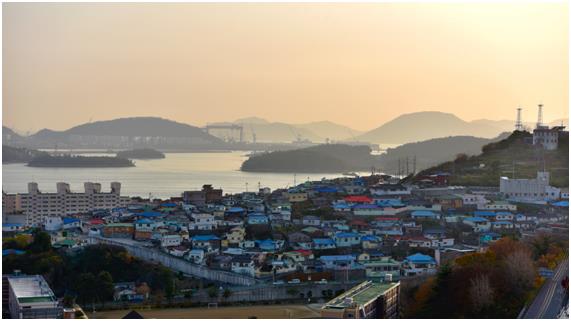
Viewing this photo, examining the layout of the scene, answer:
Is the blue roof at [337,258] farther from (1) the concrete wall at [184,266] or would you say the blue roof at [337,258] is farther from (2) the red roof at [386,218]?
(2) the red roof at [386,218]

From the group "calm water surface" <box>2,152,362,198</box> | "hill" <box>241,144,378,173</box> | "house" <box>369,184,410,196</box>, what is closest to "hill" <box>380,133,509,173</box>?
"hill" <box>241,144,378,173</box>

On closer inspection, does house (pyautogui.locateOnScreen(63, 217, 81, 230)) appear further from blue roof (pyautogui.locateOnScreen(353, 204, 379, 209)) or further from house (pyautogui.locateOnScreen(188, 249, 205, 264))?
blue roof (pyautogui.locateOnScreen(353, 204, 379, 209))

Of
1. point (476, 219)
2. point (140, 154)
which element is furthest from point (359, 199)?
point (140, 154)

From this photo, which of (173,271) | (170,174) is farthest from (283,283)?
(170,174)

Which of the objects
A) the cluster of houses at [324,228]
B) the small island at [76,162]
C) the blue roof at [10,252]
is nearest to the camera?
the cluster of houses at [324,228]

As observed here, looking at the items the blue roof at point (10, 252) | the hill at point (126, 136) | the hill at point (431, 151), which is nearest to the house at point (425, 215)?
the blue roof at point (10, 252)

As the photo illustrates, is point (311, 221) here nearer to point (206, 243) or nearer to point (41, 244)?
point (206, 243)

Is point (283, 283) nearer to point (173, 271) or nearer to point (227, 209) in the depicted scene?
point (173, 271)
